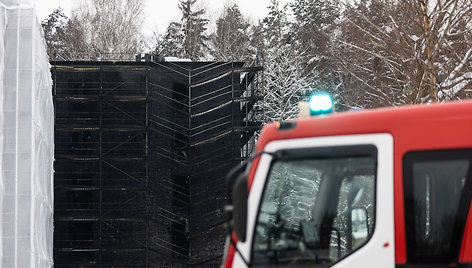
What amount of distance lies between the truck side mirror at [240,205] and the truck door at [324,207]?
1.05 feet

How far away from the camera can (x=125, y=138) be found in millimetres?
27719

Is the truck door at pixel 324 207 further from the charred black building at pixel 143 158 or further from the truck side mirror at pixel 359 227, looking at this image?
the charred black building at pixel 143 158

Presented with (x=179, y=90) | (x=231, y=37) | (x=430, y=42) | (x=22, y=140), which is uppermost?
(x=231, y=37)

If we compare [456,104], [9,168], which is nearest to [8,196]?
[9,168]

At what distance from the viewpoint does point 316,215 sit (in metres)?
5.04

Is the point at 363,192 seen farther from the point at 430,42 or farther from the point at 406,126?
the point at 430,42

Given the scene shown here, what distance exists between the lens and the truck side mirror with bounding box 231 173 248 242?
4277 mm

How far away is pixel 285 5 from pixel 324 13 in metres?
3.02

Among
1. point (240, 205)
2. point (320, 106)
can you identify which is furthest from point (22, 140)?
point (240, 205)

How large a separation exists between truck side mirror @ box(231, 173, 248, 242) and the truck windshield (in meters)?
0.32

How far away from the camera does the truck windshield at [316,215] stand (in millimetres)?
4781

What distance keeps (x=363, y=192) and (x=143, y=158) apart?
73.2 ft

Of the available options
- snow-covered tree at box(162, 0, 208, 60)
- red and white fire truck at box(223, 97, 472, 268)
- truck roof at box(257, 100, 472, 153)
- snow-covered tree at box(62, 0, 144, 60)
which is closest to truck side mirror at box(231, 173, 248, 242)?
red and white fire truck at box(223, 97, 472, 268)

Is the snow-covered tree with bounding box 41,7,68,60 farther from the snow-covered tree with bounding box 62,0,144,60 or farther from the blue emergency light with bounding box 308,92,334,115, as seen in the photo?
the blue emergency light with bounding box 308,92,334,115
